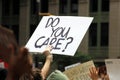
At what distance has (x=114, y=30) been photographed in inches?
1858

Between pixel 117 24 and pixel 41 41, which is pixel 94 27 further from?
pixel 41 41

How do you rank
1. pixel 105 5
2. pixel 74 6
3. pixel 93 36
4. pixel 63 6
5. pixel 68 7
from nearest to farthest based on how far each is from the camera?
pixel 93 36
pixel 105 5
pixel 68 7
pixel 74 6
pixel 63 6

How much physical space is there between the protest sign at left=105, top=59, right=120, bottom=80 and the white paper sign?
0.44m

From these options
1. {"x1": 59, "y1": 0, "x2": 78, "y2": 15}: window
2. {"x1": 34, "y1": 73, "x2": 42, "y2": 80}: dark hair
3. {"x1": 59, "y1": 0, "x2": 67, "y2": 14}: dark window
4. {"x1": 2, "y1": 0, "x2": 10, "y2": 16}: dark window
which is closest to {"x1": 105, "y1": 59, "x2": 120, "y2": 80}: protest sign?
{"x1": 34, "y1": 73, "x2": 42, "y2": 80}: dark hair

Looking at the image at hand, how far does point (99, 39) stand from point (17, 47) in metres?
46.1

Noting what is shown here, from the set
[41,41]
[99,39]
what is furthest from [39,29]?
[99,39]

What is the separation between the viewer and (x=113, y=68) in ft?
18.3

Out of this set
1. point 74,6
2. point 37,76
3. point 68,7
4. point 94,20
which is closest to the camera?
point 37,76

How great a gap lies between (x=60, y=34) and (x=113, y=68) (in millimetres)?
721

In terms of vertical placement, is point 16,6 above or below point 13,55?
below

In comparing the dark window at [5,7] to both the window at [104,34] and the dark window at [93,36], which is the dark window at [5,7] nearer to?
the dark window at [93,36]

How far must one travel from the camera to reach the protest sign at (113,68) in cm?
550

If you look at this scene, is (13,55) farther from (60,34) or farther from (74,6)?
(74,6)

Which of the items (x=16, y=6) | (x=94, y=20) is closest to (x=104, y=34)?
(x=94, y=20)
